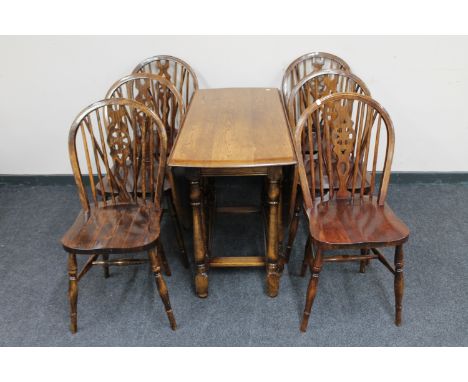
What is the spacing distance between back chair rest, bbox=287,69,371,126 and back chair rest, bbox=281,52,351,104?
77mm

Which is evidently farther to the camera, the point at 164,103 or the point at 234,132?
the point at 164,103

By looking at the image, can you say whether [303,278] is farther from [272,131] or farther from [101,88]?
[101,88]

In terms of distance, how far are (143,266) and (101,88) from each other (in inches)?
47.6

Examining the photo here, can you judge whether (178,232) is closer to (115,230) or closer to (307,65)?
(115,230)

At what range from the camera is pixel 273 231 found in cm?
174

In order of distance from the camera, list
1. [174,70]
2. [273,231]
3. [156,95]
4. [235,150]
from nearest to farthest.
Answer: [235,150] < [273,231] < [156,95] < [174,70]

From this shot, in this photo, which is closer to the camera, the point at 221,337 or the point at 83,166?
the point at 221,337

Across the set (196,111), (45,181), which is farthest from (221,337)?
(45,181)

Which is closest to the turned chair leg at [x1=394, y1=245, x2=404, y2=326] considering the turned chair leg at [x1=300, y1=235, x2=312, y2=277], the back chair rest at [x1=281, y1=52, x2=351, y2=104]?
the turned chair leg at [x1=300, y1=235, x2=312, y2=277]

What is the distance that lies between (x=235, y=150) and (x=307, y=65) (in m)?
1.12

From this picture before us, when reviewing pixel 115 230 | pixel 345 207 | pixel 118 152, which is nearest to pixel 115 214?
pixel 115 230

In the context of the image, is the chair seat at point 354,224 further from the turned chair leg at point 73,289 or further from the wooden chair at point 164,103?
the turned chair leg at point 73,289

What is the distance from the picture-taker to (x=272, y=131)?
1764 millimetres

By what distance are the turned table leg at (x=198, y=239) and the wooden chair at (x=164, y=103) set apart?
23cm
